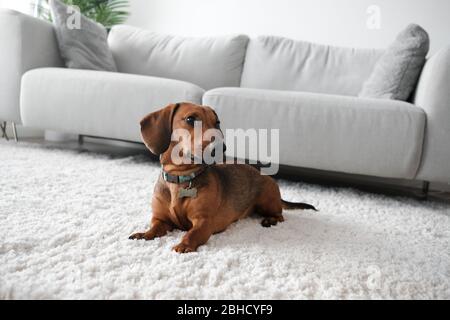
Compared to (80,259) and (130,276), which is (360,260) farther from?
(80,259)

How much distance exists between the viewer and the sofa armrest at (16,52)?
261 cm

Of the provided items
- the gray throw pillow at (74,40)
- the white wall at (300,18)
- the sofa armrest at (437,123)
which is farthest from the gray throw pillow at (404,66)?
the gray throw pillow at (74,40)

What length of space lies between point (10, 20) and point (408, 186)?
8.93 ft

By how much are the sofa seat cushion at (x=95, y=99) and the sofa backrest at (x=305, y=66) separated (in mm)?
804

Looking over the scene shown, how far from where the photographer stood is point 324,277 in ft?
3.38

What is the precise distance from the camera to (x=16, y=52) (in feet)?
8.59

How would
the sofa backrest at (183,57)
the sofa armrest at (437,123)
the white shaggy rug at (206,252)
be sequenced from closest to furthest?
1. the white shaggy rug at (206,252)
2. the sofa armrest at (437,123)
3. the sofa backrest at (183,57)

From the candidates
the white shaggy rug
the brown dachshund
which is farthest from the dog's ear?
the white shaggy rug

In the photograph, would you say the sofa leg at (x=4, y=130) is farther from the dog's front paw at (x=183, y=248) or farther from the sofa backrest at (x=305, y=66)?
the dog's front paw at (x=183, y=248)

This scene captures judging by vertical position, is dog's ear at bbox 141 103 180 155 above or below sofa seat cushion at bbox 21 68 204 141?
above

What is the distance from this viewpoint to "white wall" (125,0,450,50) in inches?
127

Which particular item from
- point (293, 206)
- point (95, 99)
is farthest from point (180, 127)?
point (95, 99)

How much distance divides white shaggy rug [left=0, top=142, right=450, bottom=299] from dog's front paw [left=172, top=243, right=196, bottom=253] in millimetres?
30

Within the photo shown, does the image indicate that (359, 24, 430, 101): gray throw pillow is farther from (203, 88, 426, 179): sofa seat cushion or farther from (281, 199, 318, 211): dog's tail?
(281, 199, 318, 211): dog's tail
